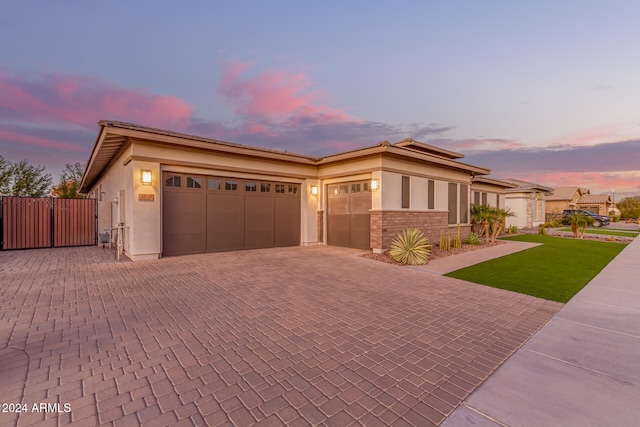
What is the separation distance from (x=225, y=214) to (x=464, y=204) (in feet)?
42.0

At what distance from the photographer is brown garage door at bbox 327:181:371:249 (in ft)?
38.1

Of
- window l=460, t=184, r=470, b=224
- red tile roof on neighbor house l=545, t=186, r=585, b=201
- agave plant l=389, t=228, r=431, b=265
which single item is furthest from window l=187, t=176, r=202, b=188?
red tile roof on neighbor house l=545, t=186, r=585, b=201

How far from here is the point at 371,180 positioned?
11.3 metres

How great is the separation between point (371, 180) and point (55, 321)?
9941 millimetres

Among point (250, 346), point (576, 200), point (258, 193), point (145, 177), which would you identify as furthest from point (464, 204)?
point (576, 200)

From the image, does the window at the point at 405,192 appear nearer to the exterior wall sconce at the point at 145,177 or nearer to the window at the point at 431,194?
the window at the point at 431,194

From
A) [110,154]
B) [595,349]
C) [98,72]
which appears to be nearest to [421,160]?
[595,349]

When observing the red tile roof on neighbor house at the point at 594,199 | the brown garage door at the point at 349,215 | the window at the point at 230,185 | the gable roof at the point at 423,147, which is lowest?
the brown garage door at the point at 349,215

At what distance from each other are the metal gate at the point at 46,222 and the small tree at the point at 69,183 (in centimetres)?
1666

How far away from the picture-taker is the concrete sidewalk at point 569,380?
2.23 meters

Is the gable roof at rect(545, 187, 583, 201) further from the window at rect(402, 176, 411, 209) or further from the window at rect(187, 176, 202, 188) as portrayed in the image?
the window at rect(187, 176, 202, 188)

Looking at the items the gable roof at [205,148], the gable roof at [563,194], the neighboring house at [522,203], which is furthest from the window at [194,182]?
the gable roof at [563,194]

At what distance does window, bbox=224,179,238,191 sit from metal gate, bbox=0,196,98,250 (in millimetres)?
8524

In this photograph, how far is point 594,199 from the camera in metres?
48.0
